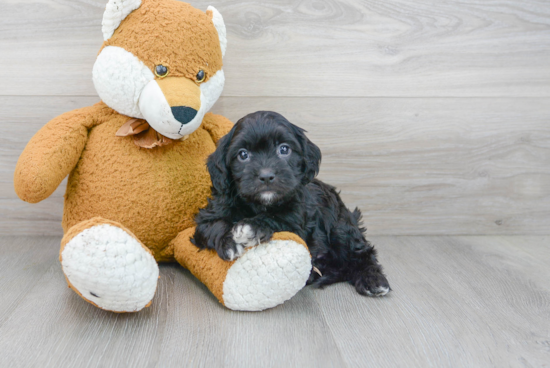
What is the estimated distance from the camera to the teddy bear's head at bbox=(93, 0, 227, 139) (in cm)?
142

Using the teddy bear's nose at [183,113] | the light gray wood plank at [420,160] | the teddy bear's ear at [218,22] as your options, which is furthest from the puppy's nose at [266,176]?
the light gray wood plank at [420,160]

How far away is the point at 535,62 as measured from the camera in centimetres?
210

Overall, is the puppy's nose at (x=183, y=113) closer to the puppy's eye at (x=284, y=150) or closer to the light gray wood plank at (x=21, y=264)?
the puppy's eye at (x=284, y=150)

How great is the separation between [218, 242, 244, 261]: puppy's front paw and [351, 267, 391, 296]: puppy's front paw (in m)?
0.50

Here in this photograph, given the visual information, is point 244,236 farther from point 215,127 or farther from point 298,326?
point 215,127

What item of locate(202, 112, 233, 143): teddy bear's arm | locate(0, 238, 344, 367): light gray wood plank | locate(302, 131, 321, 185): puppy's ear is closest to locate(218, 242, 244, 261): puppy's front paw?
locate(0, 238, 344, 367): light gray wood plank

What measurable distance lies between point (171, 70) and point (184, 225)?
1.89ft

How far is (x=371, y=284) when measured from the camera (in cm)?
153

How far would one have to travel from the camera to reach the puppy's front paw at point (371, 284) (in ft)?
4.99

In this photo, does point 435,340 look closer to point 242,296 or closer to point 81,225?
point 242,296

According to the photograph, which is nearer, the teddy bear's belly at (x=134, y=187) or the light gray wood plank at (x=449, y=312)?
the light gray wood plank at (x=449, y=312)

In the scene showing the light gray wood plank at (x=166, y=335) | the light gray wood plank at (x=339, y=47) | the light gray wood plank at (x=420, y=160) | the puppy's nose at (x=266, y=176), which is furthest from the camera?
the light gray wood plank at (x=420, y=160)

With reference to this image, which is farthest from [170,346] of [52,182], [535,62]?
[535,62]

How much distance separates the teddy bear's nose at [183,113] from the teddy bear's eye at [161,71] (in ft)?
0.48
